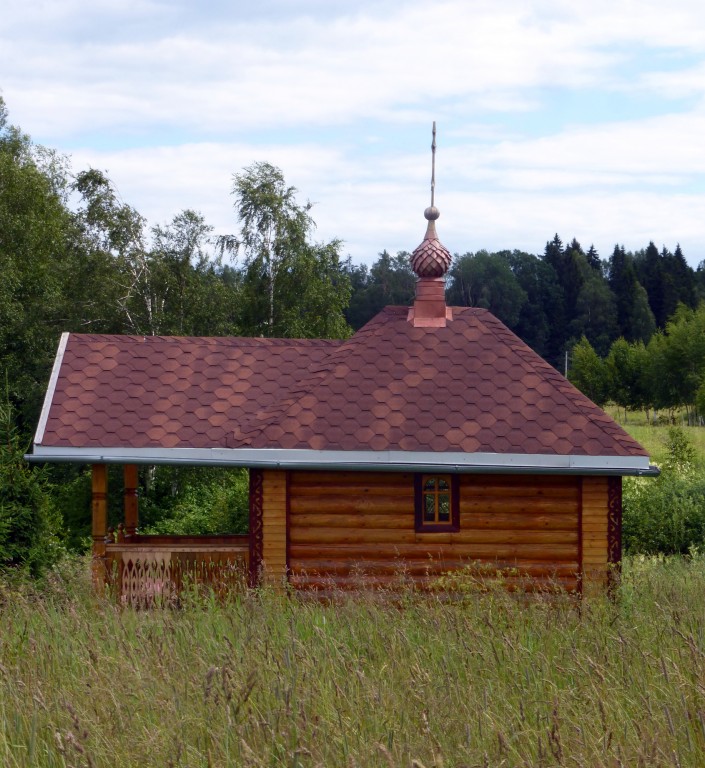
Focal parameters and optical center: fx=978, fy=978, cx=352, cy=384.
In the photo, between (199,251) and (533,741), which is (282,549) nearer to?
(533,741)

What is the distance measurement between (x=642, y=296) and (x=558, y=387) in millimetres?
65782

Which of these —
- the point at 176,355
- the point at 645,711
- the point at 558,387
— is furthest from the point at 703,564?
the point at 645,711

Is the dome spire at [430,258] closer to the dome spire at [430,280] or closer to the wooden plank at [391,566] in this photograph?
the dome spire at [430,280]

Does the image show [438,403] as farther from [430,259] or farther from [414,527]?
[430,259]

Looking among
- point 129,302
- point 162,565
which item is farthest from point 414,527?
point 129,302

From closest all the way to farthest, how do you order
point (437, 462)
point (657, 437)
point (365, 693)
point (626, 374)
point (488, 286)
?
point (365, 693) → point (437, 462) → point (657, 437) → point (626, 374) → point (488, 286)

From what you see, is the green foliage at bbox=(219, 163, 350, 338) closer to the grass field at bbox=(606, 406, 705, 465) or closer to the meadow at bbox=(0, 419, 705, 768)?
the grass field at bbox=(606, 406, 705, 465)

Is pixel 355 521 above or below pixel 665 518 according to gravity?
above

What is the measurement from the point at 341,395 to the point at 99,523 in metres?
3.28

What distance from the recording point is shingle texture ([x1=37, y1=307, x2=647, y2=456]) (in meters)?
11.3

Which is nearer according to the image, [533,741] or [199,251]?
[533,741]

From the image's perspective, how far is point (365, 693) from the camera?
4.37 meters

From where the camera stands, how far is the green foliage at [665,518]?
1852 centimetres

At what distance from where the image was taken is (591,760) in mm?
3762
